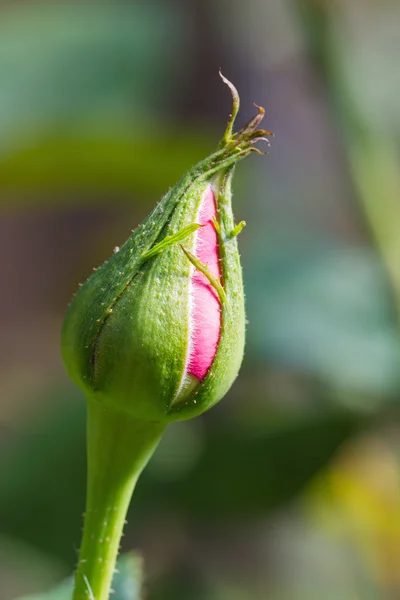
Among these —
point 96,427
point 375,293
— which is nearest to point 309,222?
point 375,293

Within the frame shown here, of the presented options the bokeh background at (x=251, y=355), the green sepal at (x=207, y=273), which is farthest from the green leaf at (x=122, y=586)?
the bokeh background at (x=251, y=355)

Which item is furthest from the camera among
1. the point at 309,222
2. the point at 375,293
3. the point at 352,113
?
the point at 309,222

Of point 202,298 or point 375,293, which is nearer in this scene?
point 202,298

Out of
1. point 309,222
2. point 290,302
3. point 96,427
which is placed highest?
point 309,222

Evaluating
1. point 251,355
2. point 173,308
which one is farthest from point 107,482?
point 251,355

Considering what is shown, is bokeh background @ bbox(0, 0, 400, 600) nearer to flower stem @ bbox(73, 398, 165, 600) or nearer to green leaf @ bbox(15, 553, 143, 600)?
green leaf @ bbox(15, 553, 143, 600)

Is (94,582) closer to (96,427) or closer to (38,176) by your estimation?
(96,427)

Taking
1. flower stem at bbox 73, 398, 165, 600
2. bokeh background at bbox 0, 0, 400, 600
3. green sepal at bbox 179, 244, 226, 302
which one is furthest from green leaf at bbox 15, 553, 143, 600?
bokeh background at bbox 0, 0, 400, 600
